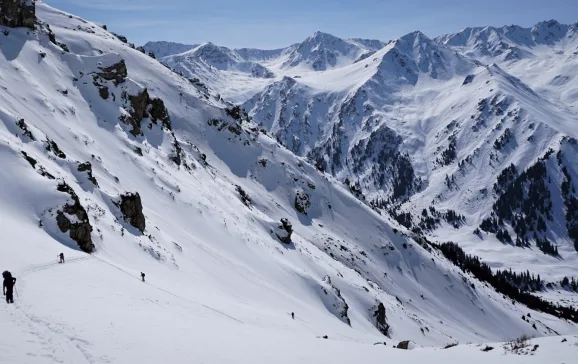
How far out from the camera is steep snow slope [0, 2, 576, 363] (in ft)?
58.7

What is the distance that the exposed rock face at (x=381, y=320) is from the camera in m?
66.1

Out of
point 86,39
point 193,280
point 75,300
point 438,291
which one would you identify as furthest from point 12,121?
point 438,291

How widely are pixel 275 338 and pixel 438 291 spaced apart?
3883 inches

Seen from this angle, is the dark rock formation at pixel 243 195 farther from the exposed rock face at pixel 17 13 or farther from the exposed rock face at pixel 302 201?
the exposed rock face at pixel 17 13

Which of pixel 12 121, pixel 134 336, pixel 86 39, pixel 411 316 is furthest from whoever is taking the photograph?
pixel 86 39

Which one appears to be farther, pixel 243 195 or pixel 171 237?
pixel 243 195

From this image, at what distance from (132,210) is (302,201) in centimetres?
6997

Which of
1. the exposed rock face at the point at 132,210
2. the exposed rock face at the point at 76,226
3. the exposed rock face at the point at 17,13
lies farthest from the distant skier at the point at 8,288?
the exposed rock face at the point at 17,13

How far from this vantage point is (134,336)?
1527 cm

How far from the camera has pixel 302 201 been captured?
110m

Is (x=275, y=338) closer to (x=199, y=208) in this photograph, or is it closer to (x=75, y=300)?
(x=75, y=300)

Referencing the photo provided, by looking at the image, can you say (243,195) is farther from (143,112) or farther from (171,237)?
(171,237)

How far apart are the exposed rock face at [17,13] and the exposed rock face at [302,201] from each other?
230 ft

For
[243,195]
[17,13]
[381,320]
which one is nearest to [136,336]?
[381,320]
